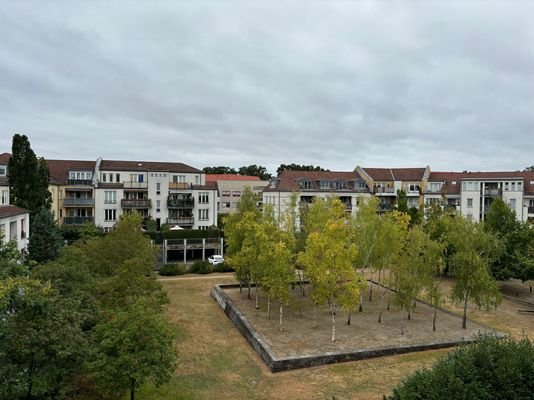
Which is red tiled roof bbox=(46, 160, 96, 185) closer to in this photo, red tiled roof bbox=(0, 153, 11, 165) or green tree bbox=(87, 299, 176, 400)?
red tiled roof bbox=(0, 153, 11, 165)

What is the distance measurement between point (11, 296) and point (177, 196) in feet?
149

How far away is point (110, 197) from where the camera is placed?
55281 mm

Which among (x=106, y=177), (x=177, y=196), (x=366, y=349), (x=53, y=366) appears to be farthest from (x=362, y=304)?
→ (x=106, y=177)

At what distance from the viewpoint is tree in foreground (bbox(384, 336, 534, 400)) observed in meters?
10.7

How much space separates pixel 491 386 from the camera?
1106cm

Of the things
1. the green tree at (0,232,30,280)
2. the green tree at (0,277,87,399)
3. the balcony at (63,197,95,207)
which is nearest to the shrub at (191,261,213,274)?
the balcony at (63,197,95,207)

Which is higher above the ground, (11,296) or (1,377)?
(11,296)

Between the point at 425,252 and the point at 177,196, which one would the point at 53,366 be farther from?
the point at 177,196

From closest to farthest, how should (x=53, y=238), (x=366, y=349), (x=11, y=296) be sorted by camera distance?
(x=11, y=296), (x=366, y=349), (x=53, y=238)

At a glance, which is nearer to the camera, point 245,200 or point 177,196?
point 245,200

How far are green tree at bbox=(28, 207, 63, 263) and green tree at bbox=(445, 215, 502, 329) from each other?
1318 inches

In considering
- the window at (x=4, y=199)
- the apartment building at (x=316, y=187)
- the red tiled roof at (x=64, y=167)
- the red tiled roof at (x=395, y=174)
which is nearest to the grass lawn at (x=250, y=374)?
the window at (x=4, y=199)

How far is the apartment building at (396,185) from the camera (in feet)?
227

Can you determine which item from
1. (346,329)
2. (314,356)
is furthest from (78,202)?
(314,356)
